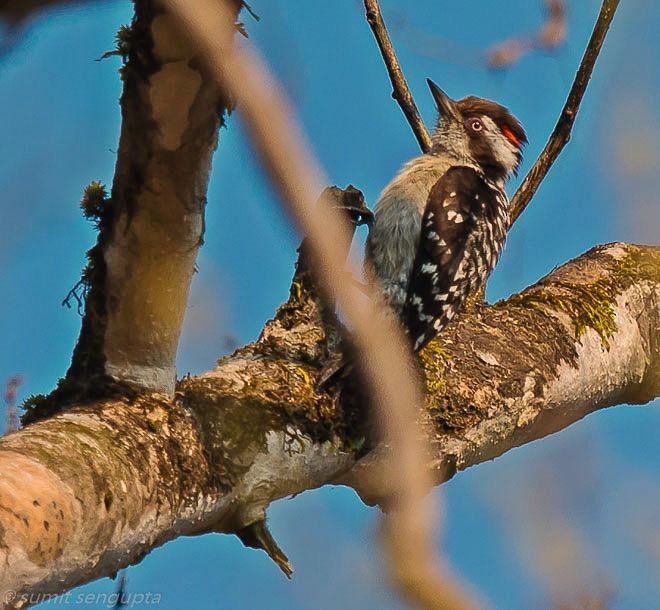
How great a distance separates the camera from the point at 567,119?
18.1 feet

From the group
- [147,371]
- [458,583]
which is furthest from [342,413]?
[458,583]

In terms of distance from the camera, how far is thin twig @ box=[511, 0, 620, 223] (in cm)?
526

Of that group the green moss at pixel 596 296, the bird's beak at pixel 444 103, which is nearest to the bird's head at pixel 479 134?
the bird's beak at pixel 444 103

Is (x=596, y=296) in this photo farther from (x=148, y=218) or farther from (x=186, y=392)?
(x=148, y=218)

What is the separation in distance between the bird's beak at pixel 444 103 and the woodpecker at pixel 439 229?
0.14 meters

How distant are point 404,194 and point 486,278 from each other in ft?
2.27

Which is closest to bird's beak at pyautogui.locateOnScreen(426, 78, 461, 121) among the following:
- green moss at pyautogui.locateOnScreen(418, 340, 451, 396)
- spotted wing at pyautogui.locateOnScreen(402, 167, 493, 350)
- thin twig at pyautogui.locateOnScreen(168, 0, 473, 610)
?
spotted wing at pyautogui.locateOnScreen(402, 167, 493, 350)

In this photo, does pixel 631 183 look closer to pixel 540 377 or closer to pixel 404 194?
pixel 540 377

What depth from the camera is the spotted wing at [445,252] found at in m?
4.95

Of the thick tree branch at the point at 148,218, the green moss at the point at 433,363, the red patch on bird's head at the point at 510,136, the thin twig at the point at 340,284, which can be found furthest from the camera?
the red patch on bird's head at the point at 510,136

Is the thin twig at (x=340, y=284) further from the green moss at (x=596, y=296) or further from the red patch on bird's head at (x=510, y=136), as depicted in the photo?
the red patch on bird's head at (x=510, y=136)

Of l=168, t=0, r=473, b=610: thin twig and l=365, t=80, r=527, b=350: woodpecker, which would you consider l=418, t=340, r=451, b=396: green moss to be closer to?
l=365, t=80, r=527, b=350: woodpecker

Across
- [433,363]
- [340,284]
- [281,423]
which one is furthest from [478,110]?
[340,284]

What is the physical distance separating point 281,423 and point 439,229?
244 centimetres
